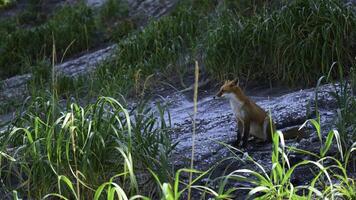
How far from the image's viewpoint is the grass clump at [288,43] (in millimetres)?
6668

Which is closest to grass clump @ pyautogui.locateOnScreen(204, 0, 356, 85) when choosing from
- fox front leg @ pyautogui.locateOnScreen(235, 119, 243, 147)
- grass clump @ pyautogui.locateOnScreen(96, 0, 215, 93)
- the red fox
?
grass clump @ pyautogui.locateOnScreen(96, 0, 215, 93)

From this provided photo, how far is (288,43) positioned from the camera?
6.85 metres

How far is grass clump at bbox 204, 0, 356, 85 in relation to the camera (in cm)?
667

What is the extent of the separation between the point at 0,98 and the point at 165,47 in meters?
2.57

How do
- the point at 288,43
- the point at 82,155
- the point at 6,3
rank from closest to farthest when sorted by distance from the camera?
the point at 82,155
the point at 288,43
the point at 6,3

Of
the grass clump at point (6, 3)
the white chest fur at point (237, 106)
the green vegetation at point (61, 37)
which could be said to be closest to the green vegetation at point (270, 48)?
the white chest fur at point (237, 106)

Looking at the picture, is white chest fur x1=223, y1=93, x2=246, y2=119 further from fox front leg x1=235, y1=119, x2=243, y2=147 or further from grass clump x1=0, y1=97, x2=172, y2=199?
grass clump x1=0, y1=97, x2=172, y2=199

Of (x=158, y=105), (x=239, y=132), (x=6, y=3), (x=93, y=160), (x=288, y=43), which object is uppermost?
(x=6, y=3)

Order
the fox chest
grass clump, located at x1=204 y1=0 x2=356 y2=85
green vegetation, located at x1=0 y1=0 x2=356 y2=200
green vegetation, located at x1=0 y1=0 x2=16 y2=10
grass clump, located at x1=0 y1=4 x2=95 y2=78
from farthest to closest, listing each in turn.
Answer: green vegetation, located at x1=0 y1=0 x2=16 y2=10, grass clump, located at x1=0 y1=4 x2=95 y2=78, grass clump, located at x1=204 y1=0 x2=356 y2=85, the fox chest, green vegetation, located at x1=0 y1=0 x2=356 y2=200

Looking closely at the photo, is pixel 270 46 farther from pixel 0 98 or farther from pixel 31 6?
pixel 31 6

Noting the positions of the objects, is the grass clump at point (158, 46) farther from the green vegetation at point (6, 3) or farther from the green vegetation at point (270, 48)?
the green vegetation at point (6, 3)

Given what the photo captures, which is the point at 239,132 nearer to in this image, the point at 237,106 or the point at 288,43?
the point at 237,106

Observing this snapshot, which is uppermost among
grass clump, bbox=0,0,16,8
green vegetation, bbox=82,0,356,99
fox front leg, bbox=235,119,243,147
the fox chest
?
grass clump, bbox=0,0,16,8

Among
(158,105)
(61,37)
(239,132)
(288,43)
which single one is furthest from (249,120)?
(61,37)
